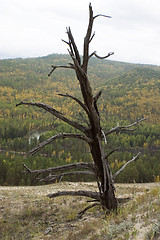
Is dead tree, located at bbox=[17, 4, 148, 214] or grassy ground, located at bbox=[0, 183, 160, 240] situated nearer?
grassy ground, located at bbox=[0, 183, 160, 240]

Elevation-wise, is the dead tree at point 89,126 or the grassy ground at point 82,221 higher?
the dead tree at point 89,126

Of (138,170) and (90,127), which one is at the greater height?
(90,127)

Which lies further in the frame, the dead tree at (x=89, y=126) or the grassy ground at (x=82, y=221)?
the dead tree at (x=89, y=126)

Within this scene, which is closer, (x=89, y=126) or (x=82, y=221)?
(x=89, y=126)

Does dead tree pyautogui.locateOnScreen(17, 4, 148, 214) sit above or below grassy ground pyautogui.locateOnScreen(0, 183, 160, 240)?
above

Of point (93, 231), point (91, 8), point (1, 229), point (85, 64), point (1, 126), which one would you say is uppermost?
point (91, 8)

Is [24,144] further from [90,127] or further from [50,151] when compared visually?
[90,127]

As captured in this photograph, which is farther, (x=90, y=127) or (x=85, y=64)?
(x=90, y=127)

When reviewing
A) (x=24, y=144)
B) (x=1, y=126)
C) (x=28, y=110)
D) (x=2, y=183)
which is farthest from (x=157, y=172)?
(x=28, y=110)

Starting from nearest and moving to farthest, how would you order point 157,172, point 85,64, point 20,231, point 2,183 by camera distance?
point 85,64, point 20,231, point 2,183, point 157,172

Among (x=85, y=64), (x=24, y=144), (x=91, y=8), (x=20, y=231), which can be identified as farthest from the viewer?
(x=24, y=144)

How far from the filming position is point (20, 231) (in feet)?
28.8

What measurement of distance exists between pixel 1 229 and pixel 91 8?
10250mm

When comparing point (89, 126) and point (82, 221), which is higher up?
point (89, 126)
